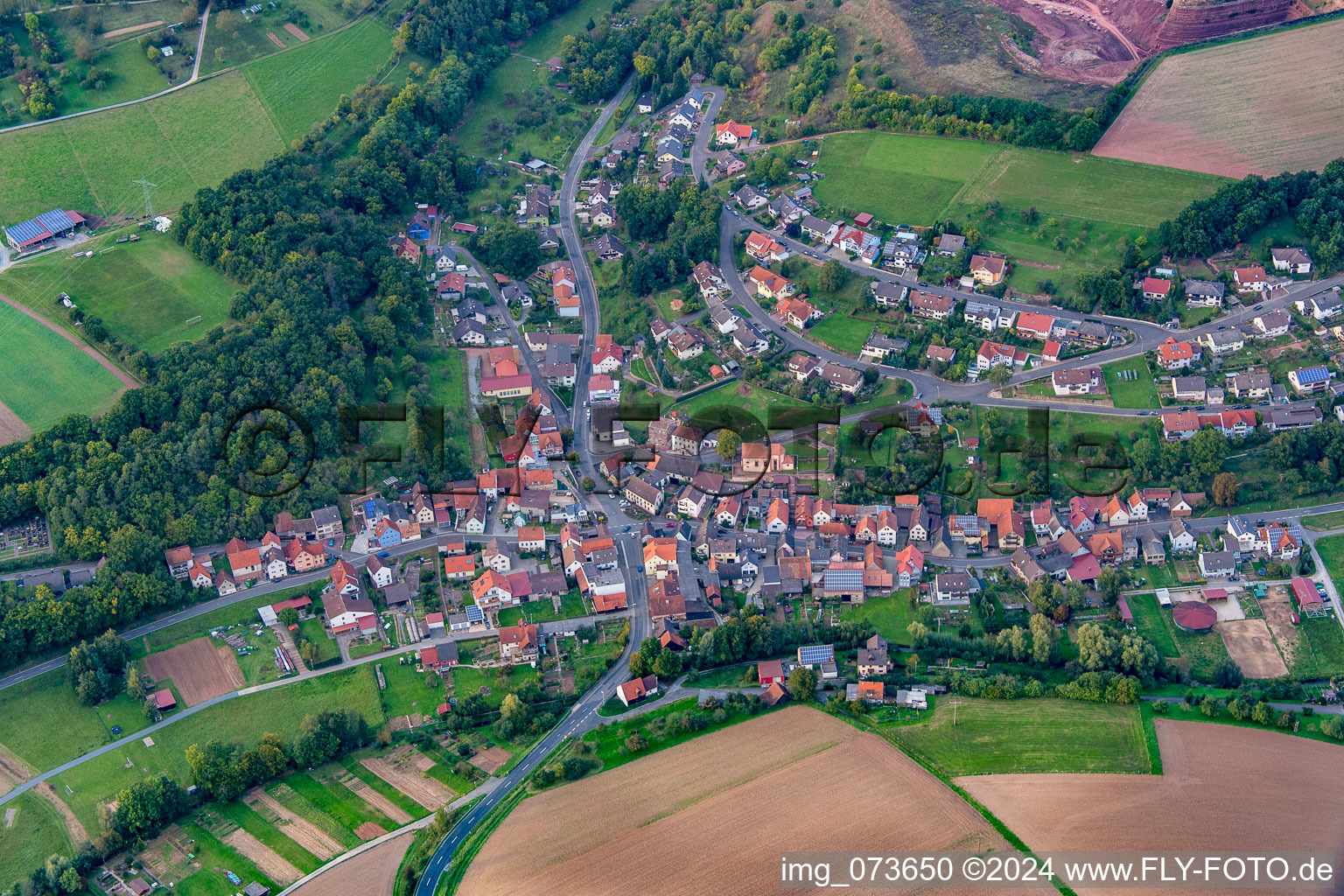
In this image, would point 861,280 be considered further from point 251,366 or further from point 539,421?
point 251,366

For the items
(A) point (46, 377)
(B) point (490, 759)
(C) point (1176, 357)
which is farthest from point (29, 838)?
(C) point (1176, 357)

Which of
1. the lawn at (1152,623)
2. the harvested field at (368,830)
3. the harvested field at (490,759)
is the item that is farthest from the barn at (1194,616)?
the harvested field at (368,830)

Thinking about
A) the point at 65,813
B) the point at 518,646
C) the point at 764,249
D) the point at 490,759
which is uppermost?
the point at 764,249

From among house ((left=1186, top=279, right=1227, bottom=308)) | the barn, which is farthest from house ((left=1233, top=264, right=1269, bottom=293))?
the barn

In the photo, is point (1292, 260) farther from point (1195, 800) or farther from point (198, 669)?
point (198, 669)

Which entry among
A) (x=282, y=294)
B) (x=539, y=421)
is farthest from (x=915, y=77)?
(x=282, y=294)

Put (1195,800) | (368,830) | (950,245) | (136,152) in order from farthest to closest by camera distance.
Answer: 1. (136,152)
2. (950,245)
3. (368,830)
4. (1195,800)

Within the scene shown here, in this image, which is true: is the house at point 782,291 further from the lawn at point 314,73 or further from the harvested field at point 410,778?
the harvested field at point 410,778
